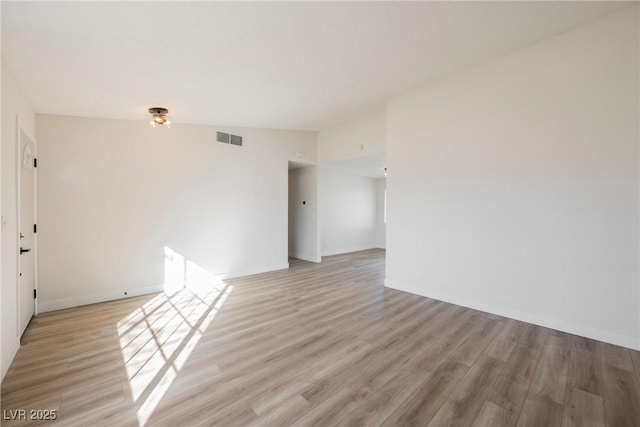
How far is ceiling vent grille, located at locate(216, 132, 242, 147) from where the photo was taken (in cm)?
482

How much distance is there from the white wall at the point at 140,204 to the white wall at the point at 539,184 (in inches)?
121

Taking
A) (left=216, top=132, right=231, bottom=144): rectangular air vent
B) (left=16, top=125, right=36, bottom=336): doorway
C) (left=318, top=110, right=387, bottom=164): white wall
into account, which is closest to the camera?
A: (left=16, top=125, right=36, bottom=336): doorway

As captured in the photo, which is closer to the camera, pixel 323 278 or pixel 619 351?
pixel 619 351

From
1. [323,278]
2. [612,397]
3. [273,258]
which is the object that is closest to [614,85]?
[612,397]

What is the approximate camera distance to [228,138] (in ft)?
16.1

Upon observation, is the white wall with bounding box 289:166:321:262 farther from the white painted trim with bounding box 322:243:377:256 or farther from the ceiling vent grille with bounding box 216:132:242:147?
the ceiling vent grille with bounding box 216:132:242:147

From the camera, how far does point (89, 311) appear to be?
3418mm

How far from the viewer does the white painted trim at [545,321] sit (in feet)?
8.32

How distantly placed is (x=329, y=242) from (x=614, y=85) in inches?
233

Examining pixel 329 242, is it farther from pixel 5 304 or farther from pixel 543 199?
pixel 5 304

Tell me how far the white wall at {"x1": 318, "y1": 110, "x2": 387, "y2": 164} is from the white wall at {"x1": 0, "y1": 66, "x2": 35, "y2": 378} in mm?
4729

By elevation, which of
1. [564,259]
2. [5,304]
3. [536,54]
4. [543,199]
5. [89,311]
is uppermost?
[536,54]

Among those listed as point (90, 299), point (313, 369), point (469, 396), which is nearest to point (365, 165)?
point (313, 369)

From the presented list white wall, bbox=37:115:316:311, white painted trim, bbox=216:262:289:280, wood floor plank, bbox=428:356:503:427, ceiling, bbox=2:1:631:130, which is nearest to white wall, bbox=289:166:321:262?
white painted trim, bbox=216:262:289:280
